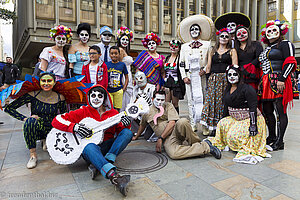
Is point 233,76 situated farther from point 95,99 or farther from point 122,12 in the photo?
point 122,12

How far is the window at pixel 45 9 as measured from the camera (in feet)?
48.8

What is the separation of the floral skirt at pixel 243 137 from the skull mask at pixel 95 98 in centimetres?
188

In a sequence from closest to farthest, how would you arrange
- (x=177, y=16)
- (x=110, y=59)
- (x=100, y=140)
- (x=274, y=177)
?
(x=274, y=177)
(x=100, y=140)
(x=110, y=59)
(x=177, y=16)

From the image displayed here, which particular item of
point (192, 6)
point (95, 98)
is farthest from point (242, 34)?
point (192, 6)

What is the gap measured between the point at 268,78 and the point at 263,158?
120 centimetres

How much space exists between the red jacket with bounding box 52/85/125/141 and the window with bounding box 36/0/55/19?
14812mm

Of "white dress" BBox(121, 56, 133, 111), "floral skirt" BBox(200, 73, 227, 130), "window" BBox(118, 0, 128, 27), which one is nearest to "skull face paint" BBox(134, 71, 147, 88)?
"white dress" BBox(121, 56, 133, 111)

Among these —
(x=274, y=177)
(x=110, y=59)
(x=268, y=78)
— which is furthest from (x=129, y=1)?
(x=274, y=177)

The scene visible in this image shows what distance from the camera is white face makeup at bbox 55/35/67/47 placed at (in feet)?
12.1

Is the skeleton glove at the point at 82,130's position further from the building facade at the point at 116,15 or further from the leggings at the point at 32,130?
the building facade at the point at 116,15

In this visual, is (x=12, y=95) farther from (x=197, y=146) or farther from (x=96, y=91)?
(x=197, y=146)

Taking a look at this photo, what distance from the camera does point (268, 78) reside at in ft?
11.1

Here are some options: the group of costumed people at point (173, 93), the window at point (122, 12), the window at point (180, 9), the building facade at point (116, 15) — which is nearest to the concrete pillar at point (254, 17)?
the building facade at point (116, 15)

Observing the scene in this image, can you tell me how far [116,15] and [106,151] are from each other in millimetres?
16474
